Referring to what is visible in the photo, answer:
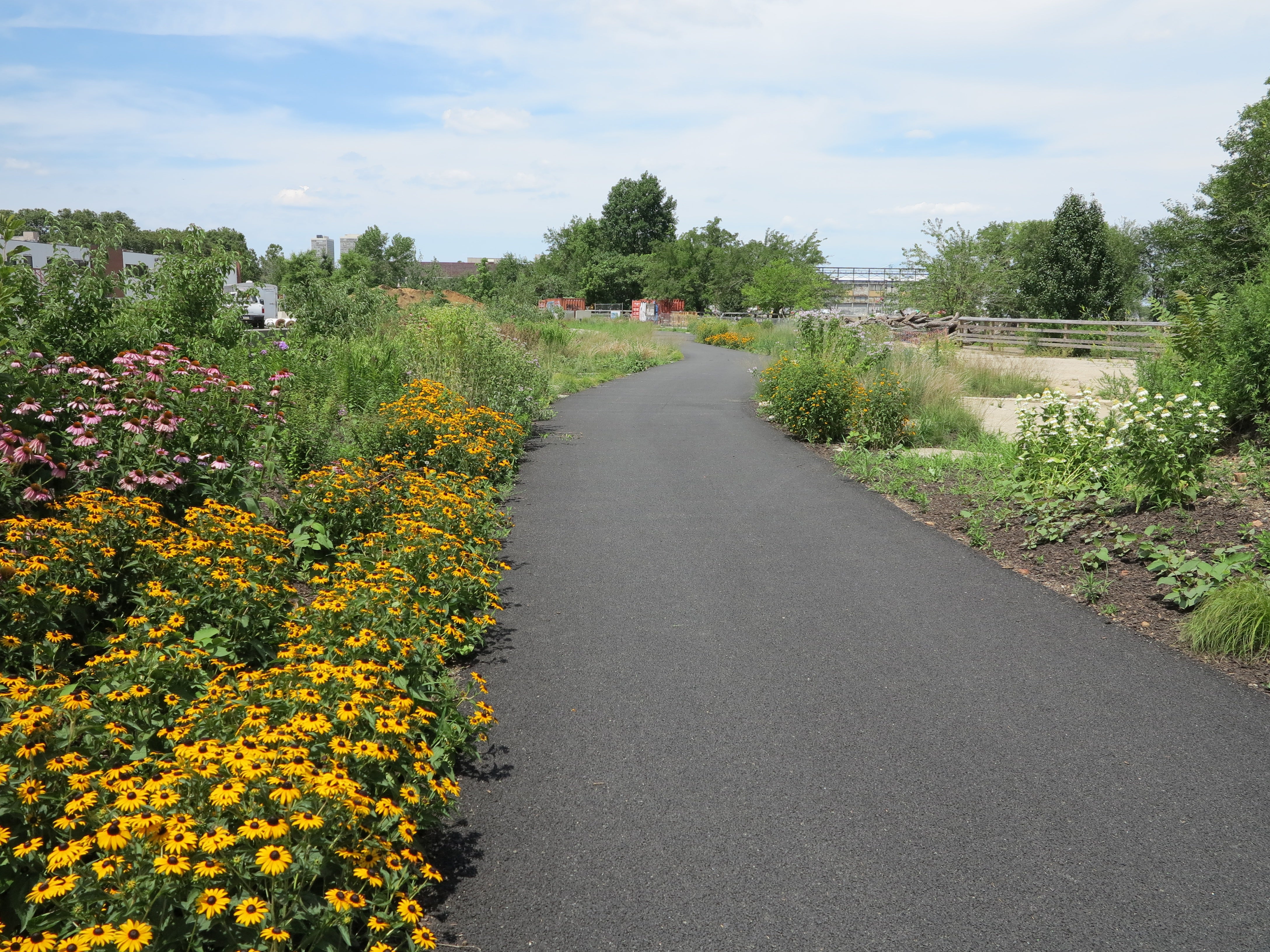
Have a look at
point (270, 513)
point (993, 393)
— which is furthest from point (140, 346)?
point (993, 393)

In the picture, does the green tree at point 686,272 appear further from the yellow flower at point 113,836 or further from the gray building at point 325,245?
the yellow flower at point 113,836

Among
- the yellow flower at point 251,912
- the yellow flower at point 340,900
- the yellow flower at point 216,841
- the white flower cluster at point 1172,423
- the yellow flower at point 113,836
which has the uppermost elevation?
A: the white flower cluster at point 1172,423

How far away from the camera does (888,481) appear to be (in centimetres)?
1002

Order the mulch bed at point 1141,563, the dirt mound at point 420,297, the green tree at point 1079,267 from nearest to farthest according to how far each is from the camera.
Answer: the mulch bed at point 1141,563, the dirt mound at point 420,297, the green tree at point 1079,267

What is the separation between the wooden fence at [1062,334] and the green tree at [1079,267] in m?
4.04

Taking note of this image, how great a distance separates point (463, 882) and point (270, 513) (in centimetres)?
370

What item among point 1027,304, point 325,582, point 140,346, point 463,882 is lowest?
point 463,882

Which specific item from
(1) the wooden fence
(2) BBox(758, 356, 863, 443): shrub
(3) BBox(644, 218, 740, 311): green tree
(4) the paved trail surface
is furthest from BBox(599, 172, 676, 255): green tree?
(4) the paved trail surface

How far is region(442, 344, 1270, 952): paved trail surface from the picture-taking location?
307 centimetres

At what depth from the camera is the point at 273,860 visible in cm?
226

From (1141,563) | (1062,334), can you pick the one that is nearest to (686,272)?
(1062,334)

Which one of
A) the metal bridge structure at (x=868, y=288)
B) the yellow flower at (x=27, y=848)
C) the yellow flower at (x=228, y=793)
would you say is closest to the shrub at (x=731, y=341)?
the metal bridge structure at (x=868, y=288)

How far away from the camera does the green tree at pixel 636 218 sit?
95062mm

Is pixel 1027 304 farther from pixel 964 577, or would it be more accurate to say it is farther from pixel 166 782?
pixel 166 782
